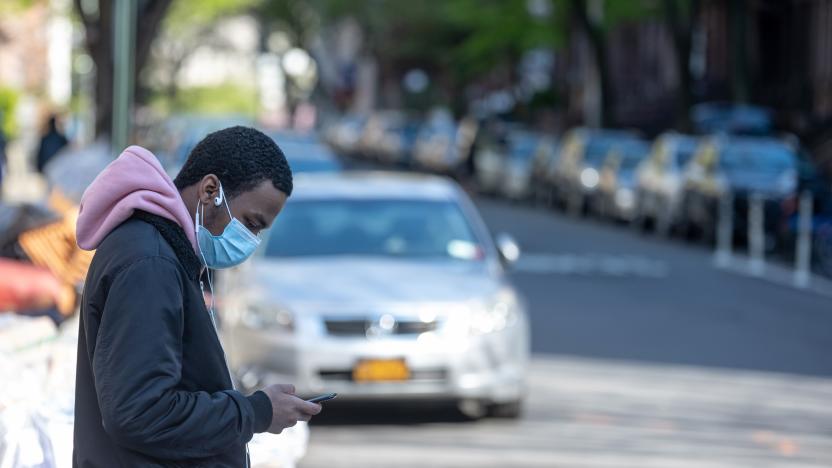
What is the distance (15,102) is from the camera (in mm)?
46625

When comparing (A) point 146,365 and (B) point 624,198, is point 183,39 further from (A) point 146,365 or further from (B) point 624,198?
(A) point 146,365

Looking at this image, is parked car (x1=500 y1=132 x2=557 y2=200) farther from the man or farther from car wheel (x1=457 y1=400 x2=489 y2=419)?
the man

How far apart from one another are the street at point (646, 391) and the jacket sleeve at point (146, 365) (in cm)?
564

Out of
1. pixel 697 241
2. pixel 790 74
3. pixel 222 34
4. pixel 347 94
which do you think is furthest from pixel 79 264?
pixel 347 94

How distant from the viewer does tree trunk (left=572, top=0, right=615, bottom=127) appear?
162 feet

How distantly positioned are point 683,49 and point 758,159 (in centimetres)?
1666

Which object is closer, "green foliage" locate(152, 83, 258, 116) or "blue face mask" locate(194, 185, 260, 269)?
"blue face mask" locate(194, 185, 260, 269)

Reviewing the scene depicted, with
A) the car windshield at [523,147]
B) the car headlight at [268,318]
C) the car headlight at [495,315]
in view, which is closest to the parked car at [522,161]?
the car windshield at [523,147]

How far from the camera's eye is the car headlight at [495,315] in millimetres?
10344

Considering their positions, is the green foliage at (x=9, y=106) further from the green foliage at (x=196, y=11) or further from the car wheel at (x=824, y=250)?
the car wheel at (x=824, y=250)

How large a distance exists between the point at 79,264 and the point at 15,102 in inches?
1408

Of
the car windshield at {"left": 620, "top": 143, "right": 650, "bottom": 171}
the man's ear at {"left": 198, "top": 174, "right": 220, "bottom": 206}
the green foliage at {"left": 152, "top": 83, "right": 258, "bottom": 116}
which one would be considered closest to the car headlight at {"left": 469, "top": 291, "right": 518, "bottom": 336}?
the man's ear at {"left": 198, "top": 174, "right": 220, "bottom": 206}

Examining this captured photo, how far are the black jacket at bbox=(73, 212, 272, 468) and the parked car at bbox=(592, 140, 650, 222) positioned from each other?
29.5m

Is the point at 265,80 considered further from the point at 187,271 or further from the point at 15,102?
the point at 187,271
